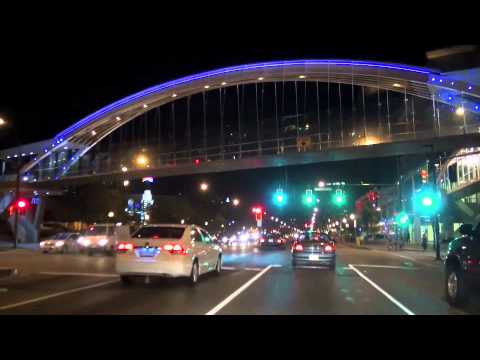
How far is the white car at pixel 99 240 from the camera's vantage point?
3189 cm

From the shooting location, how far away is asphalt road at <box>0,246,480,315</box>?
35.5 feet

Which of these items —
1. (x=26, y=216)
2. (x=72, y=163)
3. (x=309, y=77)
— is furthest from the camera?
(x=72, y=163)

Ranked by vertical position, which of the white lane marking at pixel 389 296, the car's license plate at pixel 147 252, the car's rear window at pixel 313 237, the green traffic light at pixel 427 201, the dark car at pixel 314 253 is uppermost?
the green traffic light at pixel 427 201

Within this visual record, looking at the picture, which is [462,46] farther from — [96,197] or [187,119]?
[96,197]

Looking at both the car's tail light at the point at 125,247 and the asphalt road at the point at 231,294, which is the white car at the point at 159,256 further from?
the asphalt road at the point at 231,294

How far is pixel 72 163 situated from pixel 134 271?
56523 millimetres

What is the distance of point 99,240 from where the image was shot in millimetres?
31906

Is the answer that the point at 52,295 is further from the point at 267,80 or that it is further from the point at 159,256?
the point at 267,80

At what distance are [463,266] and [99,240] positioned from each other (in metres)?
24.3

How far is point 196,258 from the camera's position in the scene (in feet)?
52.0

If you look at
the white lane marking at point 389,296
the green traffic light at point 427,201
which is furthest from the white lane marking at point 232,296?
the green traffic light at point 427,201

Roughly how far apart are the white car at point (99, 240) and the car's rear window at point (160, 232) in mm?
16088

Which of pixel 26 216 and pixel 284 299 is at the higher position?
pixel 26 216
